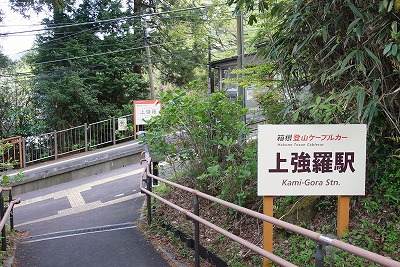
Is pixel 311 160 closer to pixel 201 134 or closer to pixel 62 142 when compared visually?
pixel 201 134

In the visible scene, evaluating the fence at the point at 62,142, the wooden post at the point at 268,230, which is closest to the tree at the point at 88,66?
the fence at the point at 62,142

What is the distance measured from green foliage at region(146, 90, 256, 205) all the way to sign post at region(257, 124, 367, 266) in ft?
6.30

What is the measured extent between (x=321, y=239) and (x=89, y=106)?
15.3 meters

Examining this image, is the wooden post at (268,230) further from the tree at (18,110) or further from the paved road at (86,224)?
the tree at (18,110)

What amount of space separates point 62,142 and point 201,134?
36.8 feet

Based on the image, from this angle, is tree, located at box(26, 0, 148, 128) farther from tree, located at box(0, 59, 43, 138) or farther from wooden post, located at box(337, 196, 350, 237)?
wooden post, located at box(337, 196, 350, 237)

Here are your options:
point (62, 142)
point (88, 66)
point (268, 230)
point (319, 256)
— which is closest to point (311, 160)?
point (268, 230)

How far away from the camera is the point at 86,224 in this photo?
664 cm

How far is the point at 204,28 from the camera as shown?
1816 centimetres

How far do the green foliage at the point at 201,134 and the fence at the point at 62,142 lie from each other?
28.8ft

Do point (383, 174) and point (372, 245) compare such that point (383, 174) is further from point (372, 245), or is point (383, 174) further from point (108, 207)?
point (108, 207)

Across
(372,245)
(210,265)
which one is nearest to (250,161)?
(210,265)

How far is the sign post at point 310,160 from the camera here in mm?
3078

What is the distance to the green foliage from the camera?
527 cm
